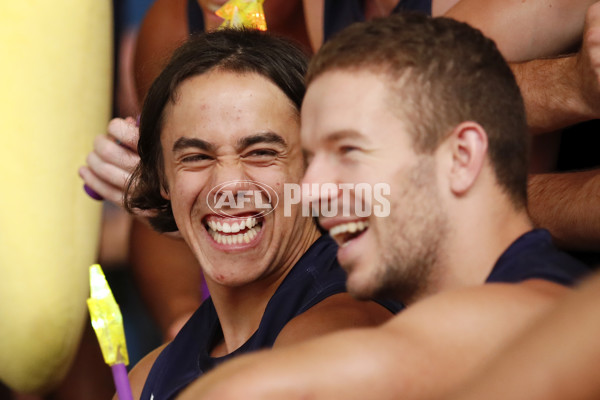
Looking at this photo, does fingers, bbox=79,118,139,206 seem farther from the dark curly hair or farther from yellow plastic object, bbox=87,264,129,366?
yellow plastic object, bbox=87,264,129,366

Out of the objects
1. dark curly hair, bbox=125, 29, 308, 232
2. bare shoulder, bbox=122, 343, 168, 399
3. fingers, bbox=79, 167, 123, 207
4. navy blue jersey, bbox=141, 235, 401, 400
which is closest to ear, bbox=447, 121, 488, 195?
navy blue jersey, bbox=141, 235, 401, 400

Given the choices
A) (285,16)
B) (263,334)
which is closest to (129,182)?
(263,334)

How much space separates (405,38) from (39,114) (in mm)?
1066

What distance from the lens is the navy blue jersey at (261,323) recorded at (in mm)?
958

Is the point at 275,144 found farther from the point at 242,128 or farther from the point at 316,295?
the point at 316,295

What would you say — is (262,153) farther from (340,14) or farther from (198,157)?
(340,14)

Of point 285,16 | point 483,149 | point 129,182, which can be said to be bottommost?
point 129,182

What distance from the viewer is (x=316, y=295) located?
937 mm

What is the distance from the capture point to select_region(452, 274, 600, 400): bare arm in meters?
0.46

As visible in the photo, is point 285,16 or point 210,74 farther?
point 285,16

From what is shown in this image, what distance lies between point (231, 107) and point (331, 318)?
0.95 feet

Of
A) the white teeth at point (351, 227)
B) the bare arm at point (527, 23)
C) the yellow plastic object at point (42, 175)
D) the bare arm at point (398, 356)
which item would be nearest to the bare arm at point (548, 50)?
the bare arm at point (527, 23)

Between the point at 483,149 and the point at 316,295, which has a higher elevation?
the point at 483,149

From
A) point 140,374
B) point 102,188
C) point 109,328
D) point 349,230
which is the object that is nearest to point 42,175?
point 102,188
